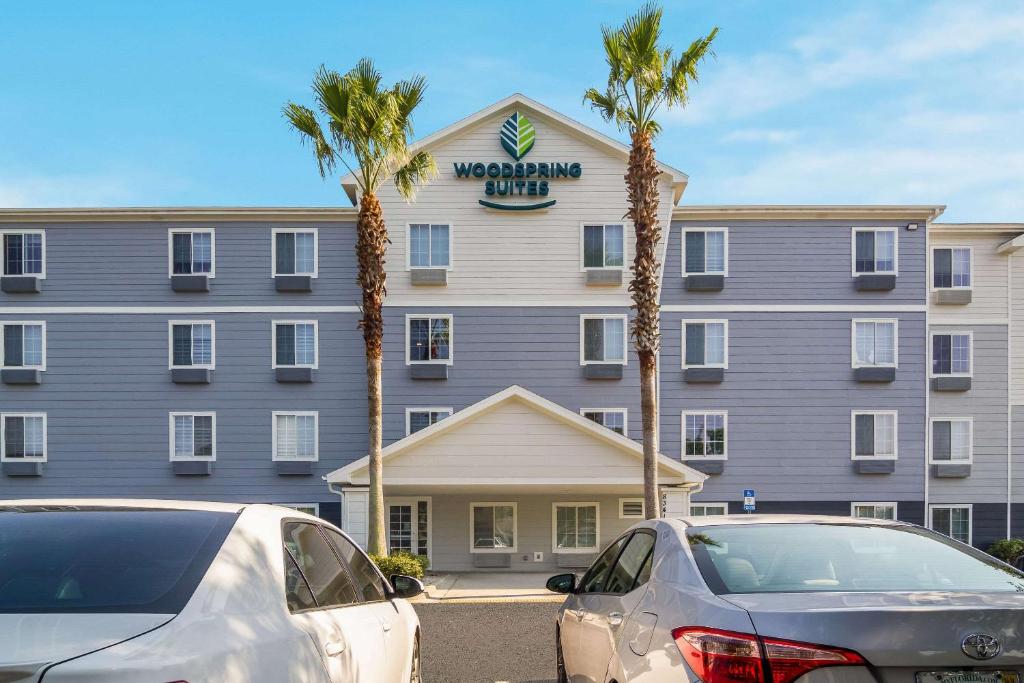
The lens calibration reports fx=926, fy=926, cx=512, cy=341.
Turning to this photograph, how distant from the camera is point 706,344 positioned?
1184 inches

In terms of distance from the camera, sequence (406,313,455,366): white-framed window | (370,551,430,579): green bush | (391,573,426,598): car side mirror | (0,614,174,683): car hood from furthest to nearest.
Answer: (406,313,455,366): white-framed window < (370,551,430,579): green bush < (391,573,426,598): car side mirror < (0,614,174,683): car hood

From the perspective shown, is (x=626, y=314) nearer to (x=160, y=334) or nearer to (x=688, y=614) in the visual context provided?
(x=160, y=334)

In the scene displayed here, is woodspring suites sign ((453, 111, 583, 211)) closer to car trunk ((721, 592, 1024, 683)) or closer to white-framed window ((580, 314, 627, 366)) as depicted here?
white-framed window ((580, 314, 627, 366))

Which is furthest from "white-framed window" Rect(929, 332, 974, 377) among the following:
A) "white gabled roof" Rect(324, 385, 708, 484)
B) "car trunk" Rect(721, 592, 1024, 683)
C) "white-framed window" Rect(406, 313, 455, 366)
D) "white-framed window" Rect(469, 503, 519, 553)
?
"car trunk" Rect(721, 592, 1024, 683)

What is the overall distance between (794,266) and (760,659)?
28.2 meters

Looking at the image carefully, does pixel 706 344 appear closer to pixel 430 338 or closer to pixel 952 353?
pixel 952 353

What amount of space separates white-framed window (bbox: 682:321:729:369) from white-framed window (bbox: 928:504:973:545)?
28.8ft

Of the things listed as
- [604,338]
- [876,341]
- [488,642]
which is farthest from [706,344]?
[488,642]

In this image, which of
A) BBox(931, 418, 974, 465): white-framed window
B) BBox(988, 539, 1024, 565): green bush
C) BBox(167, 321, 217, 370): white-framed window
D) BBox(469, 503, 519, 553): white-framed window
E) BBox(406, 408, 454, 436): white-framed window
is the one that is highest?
BBox(167, 321, 217, 370): white-framed window

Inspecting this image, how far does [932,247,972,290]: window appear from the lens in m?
31.4

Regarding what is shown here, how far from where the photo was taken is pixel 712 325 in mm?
30109

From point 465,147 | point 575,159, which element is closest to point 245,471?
point 465,147

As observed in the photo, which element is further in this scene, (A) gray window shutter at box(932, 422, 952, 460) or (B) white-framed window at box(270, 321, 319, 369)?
(A) gray window shutter at box(932, 422, 952, 460)

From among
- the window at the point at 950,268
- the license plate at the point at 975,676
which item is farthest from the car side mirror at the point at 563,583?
the window at the point at 950,268
